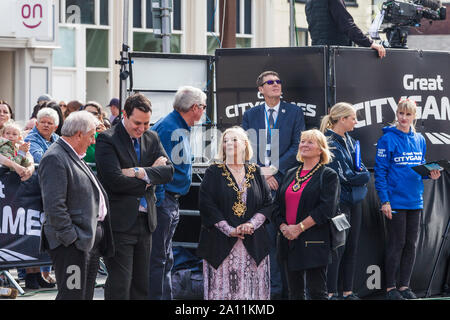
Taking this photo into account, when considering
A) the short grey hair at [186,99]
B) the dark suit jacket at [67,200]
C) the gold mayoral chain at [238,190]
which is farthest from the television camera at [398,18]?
the dark suit jacket at [67,200]

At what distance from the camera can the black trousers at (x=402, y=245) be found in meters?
9.95

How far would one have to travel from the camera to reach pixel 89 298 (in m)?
7.41

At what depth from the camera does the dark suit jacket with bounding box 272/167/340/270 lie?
8.54 m

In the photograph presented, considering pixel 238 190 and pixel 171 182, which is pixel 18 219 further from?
pixel 238 190

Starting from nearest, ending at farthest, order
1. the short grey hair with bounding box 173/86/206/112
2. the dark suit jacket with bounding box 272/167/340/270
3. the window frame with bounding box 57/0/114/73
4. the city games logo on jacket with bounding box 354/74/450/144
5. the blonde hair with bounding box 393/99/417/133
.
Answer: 1. the dark suit jacket with bounding box 272/167/340/270
2. the short grey hair with bounding box 173/86/206/112
3. the blonde hair with bounding box 393/99/417/133
4. the city games logo on jacket with bounding box 354/74/450/144
5. the window frame with bounding box 57/0/114/73

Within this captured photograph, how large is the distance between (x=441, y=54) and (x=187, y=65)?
10.9ft

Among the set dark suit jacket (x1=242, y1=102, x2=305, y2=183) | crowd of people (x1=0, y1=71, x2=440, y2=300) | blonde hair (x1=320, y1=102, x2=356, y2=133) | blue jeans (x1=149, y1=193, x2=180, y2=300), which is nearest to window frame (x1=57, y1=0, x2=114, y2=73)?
crowd of people (x1=0, y1=71, x2=440, y2=300)

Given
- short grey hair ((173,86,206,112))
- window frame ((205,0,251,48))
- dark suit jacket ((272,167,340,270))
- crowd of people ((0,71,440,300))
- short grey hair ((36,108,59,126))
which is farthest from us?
window frame ((205,0,251,48))

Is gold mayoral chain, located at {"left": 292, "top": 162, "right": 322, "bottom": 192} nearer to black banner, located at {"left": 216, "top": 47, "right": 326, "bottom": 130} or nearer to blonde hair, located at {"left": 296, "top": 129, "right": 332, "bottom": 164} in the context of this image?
blonde hair, located at {"left": 296, "top": 129, "right": 332, "bottom": 164}

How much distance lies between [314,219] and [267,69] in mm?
2337

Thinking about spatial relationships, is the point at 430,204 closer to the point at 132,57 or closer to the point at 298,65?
the point at 298,65

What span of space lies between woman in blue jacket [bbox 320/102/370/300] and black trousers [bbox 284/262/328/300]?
67 centimetres

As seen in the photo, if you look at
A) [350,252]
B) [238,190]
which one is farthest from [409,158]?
[238,190]
